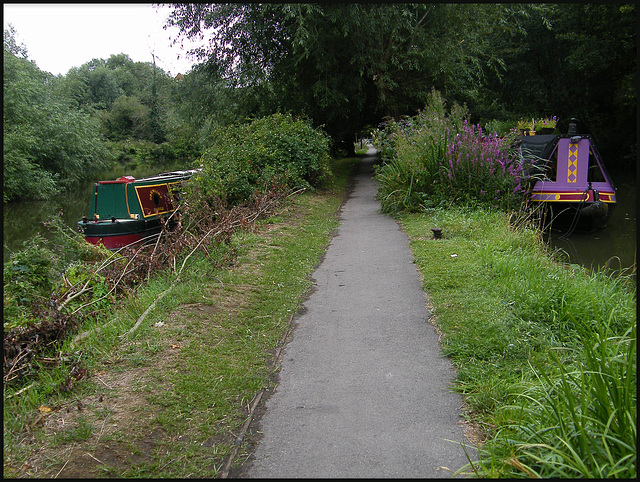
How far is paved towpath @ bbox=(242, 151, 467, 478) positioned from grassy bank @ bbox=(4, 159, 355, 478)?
0.80 feet

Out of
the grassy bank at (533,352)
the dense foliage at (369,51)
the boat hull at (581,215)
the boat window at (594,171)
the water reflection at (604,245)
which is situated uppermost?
the dense foliage at (369,51)

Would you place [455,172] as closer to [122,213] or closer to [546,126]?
[122,213]

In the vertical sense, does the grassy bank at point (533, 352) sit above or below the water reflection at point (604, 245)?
above

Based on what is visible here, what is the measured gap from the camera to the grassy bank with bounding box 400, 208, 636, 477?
7.57 ft

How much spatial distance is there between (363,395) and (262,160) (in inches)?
415

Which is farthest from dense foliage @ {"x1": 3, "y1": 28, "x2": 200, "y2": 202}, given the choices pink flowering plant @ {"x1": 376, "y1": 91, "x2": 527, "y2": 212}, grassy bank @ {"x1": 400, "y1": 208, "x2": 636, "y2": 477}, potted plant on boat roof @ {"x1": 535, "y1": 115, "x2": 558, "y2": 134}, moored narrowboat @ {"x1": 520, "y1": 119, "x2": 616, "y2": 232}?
moored narrowboat @ {"x1": 520, "y1": 119, "x2": 616, "y2": 232}

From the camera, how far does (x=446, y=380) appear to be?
373cm

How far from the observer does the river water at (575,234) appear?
10234mm

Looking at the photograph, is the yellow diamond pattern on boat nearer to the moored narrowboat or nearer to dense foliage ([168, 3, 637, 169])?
the moored narrowboat

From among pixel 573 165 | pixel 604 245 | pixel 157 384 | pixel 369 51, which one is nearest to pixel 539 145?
pixel 573 165

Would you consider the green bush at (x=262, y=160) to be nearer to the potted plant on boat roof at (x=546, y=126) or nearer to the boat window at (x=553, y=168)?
the boat window at (x=553, y=168)

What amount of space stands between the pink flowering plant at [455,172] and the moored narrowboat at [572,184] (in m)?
1.64

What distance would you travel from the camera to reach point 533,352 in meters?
3.83

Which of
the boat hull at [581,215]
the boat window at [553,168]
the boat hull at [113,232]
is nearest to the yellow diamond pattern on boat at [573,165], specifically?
the boat window at [553,168]
